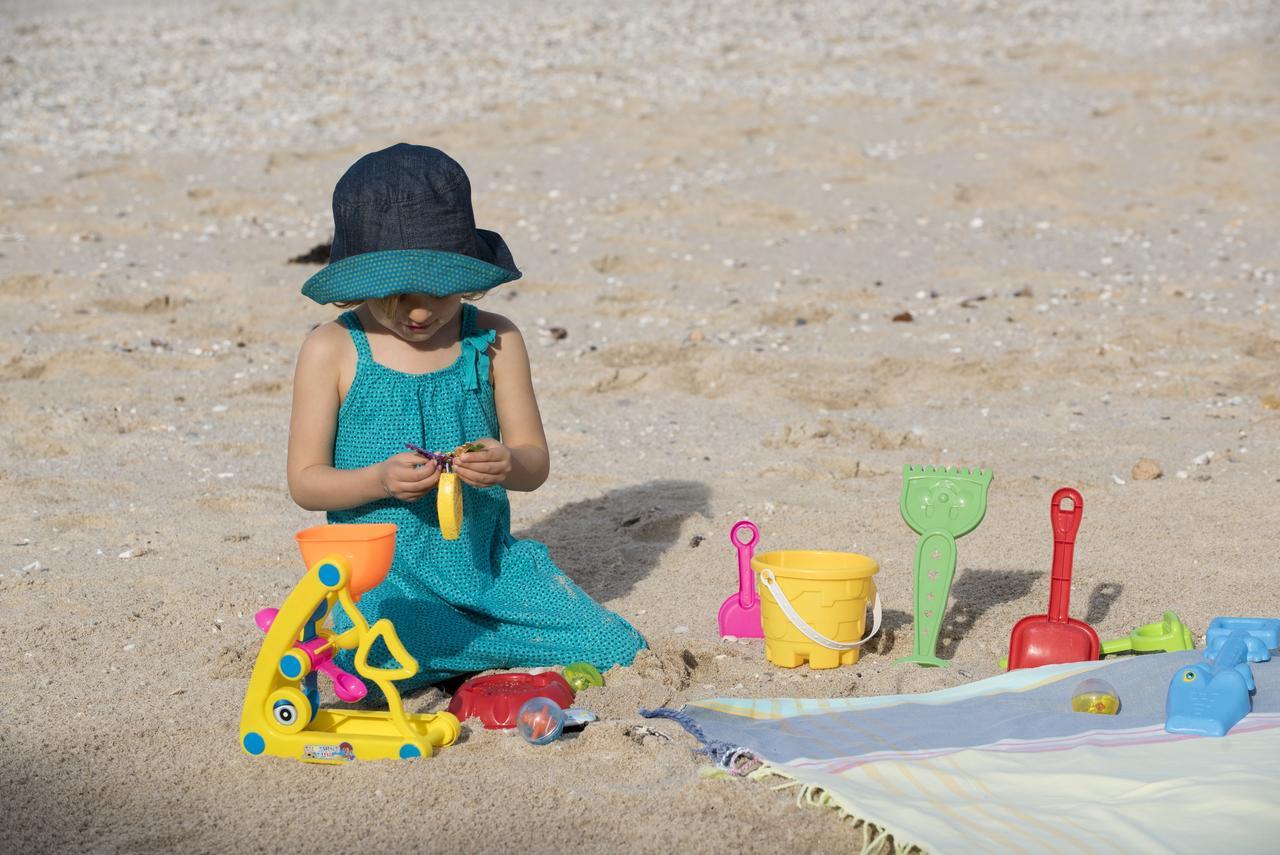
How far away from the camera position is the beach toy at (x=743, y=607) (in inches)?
121

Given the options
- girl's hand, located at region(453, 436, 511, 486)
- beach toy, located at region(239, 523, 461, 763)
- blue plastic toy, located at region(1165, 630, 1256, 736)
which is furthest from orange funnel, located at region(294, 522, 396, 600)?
blue plastic toy, located at region(1165, 630, 1256, 736)

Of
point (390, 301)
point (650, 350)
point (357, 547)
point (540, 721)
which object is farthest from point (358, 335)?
point (650, 350)

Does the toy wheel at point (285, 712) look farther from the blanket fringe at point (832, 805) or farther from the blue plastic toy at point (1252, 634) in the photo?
the blue plastic toy at point (1252, 634)

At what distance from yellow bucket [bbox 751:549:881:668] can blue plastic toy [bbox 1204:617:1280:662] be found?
24.4 inches

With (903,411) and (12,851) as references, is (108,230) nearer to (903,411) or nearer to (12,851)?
(903,411)

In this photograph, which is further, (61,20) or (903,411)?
(61,20)

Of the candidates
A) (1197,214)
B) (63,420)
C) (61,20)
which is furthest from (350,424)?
(61,20)

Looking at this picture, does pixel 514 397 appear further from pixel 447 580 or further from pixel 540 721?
pixel 540 721

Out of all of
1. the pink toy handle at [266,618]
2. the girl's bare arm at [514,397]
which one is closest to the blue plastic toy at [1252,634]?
the girl's bare arm at [514,397]

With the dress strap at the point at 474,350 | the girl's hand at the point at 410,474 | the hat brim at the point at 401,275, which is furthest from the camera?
the dress strap at the point at 474,350

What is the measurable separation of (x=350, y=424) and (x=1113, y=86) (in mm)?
7913

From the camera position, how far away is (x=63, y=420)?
456 cm

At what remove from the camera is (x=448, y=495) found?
8.46 ft

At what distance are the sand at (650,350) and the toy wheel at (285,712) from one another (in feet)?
0.24
